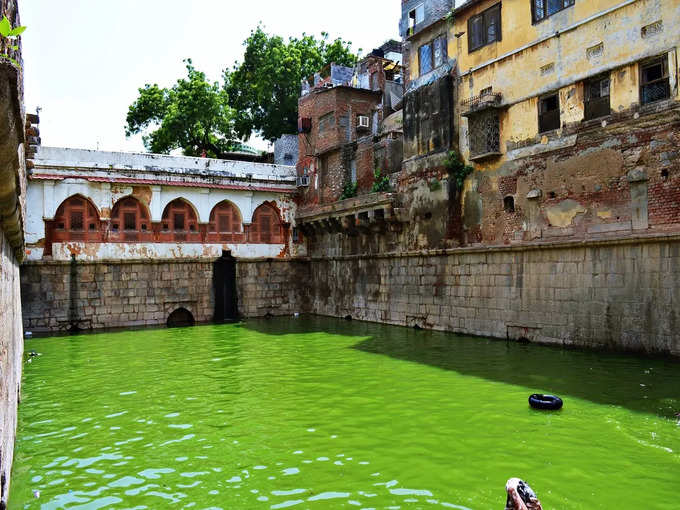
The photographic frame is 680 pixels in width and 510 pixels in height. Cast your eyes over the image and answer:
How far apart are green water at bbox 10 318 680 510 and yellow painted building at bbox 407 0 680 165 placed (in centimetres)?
588

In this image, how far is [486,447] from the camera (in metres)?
6.84

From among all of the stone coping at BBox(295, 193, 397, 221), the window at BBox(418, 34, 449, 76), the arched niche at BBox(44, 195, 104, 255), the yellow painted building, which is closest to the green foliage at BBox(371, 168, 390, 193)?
the stone coping at BBox(295, 193, 397, 221)

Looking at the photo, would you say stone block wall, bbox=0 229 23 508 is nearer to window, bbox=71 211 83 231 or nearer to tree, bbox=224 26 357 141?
window, bbox=71 211 83 231

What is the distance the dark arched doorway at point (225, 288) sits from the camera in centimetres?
2438

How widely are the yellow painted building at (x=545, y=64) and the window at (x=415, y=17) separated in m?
0.58

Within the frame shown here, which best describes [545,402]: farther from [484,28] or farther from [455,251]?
[484,28]

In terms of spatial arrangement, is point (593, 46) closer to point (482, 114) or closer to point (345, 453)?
point (482, 114)

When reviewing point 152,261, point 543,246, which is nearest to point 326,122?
point 152,261

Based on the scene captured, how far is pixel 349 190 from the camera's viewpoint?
2327 centimetres

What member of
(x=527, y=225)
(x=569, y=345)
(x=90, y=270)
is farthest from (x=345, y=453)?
(x=90, y=270)

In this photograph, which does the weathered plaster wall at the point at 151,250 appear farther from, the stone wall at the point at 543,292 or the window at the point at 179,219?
the stone wall at the point at 543,292

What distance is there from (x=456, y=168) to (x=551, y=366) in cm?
775

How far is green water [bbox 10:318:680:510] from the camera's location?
18.6 ft

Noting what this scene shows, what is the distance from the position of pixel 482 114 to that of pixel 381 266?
705 centimetres
